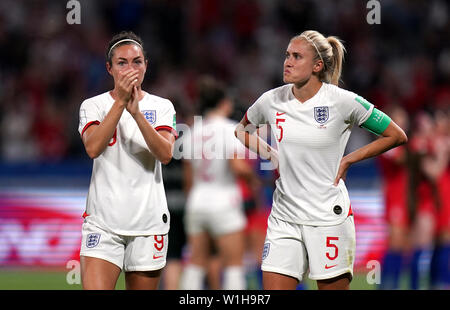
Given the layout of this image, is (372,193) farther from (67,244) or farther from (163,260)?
(163,260)

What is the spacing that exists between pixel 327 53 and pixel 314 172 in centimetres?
79

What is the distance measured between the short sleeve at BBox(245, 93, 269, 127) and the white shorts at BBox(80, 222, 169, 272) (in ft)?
3.40

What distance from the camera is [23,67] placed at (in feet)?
43.7

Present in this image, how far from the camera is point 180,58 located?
13.6m

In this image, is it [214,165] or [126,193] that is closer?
[126,193]

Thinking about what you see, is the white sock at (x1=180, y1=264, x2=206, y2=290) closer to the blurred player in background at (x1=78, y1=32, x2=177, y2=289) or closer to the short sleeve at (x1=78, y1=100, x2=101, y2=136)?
the blurred player in background at (x1=78, y1=32, x2=177, y2=289)

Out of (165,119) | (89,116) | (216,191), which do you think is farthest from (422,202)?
(89,116)

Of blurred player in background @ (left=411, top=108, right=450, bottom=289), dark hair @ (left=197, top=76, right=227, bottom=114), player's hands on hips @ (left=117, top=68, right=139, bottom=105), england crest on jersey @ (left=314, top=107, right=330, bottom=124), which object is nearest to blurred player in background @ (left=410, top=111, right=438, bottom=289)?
blurred player in background @ (left=411, top=108, right=450, bottom=289)

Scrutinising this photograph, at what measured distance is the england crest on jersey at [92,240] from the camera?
5117mm

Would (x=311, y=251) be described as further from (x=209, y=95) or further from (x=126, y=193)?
(x=209, y=95)

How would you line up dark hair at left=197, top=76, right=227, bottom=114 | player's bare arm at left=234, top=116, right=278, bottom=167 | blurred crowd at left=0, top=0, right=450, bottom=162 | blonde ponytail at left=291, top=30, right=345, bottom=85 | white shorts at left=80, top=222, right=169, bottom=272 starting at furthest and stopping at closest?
blurred crowd at left=0, top=0, right=450, bottom=162 < dark hair at left=197, top=76, right=227, bottom=114 < player's bare arm at left=234, top=116, right=278, bottom=167 < blonde ponytail at left=291, top=30, right=345, bottom=85 < white shorts at left=80, top=222, right=169, bottom=272

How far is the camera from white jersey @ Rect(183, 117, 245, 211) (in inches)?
310

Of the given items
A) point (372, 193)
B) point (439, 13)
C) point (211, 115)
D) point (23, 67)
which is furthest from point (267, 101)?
point (439, 13)
